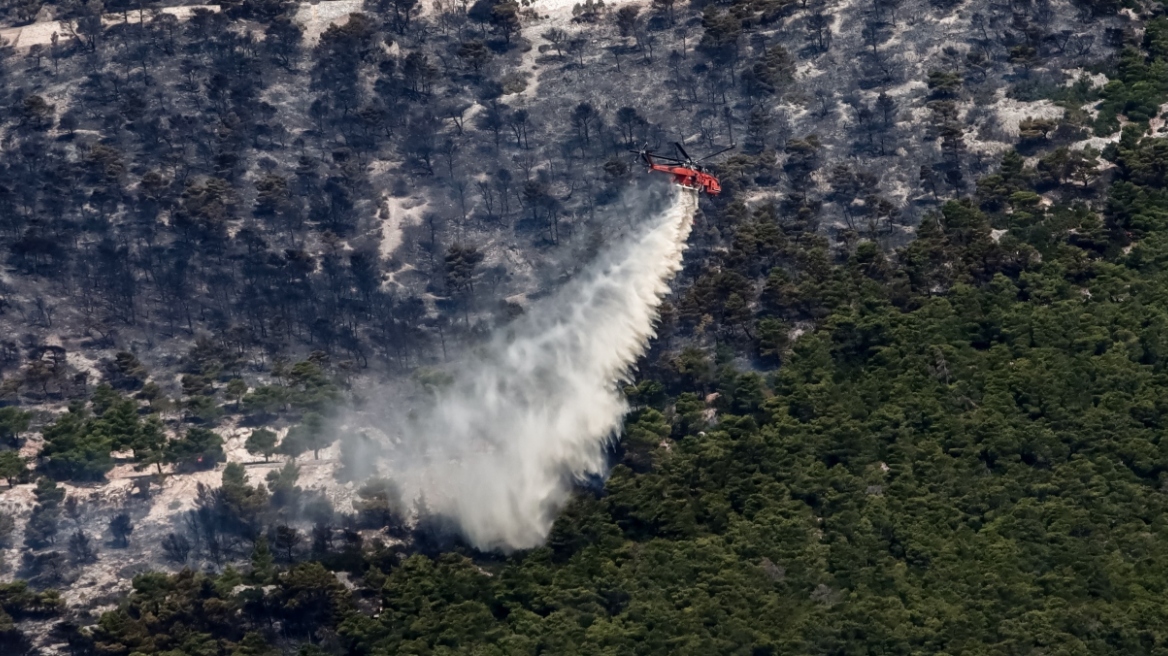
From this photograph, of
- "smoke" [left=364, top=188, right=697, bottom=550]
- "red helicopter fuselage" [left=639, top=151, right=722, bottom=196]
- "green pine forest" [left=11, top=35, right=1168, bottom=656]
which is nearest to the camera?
"green pine forest" [left=11, top=35, right=1168, bottom=656]

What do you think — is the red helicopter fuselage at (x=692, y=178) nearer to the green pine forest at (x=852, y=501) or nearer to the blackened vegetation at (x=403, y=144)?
the green pine forest at (x=852, y=501)

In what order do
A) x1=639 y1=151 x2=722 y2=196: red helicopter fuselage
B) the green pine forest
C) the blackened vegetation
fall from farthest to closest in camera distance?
1. the blackened vegetation
2. x1=639 y1=151 x2=722 y2=196: red helicopter fuselage
3. the green pine forest

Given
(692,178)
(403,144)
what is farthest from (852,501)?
(403,144)

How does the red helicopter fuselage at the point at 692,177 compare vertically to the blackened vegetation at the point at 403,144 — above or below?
above

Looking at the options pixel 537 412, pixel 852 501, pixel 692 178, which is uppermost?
pixel 692 178

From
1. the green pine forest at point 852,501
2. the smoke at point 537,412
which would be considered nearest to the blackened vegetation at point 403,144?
the green pine forest at point 852,501

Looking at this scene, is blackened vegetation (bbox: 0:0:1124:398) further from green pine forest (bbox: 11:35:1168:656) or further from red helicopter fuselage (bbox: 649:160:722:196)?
red helicopter fuselage (bbox: 649:160:722:196)

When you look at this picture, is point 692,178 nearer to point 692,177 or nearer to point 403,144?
point 692,177

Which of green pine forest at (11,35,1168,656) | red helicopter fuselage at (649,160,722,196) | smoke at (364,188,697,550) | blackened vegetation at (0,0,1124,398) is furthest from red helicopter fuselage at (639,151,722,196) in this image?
blackened vegetation at (0,0,1124,398)

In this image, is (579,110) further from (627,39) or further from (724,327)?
(724,327)
